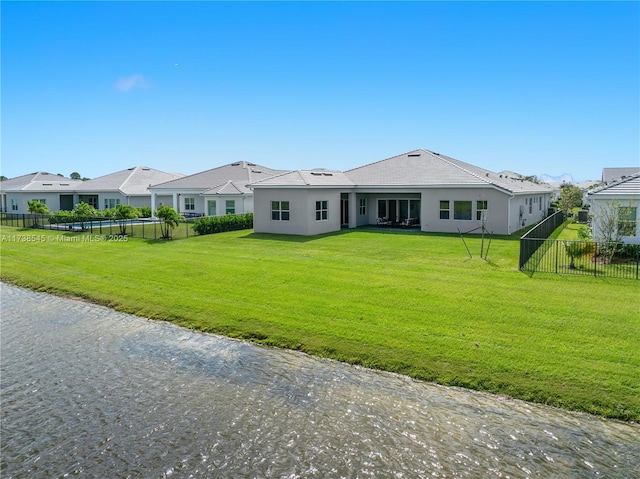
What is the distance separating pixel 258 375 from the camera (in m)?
9.23

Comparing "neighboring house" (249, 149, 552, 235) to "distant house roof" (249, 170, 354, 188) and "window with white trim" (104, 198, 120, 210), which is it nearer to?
"distant house roof" (249, 170, 354, 188)

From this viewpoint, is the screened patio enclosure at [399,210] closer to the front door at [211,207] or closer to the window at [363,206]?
the window at [363,206]

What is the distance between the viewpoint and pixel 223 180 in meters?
41.7

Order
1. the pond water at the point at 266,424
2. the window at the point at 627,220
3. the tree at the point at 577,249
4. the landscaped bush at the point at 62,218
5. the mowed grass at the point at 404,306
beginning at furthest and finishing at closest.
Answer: the landscaped bush at the point at 62,218
the window at the point at 627,220
the tree at the point at 577,249
the mowed grass at the point at 404,306
the pond water at the point at 266,424

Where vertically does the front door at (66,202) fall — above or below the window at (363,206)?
above

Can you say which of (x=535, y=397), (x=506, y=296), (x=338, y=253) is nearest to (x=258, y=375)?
(x=535, y=397)

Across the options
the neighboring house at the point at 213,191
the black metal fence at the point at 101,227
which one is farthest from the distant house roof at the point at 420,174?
the black metal fence at the point at 101,227

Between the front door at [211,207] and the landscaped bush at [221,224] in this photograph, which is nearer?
the landscaped bush at [221,224]

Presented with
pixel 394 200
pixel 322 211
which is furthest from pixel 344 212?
pixel 322 211

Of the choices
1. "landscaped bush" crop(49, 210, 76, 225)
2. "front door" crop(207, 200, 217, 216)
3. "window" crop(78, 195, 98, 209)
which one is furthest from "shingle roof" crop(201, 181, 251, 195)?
"window" crop(78, 195, 98, 209)

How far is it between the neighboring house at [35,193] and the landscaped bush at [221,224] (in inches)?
1026

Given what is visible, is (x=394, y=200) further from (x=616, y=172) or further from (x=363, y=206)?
(x=616, y=172)

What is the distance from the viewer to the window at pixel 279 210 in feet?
90.8

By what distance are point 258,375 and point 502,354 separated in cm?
488
